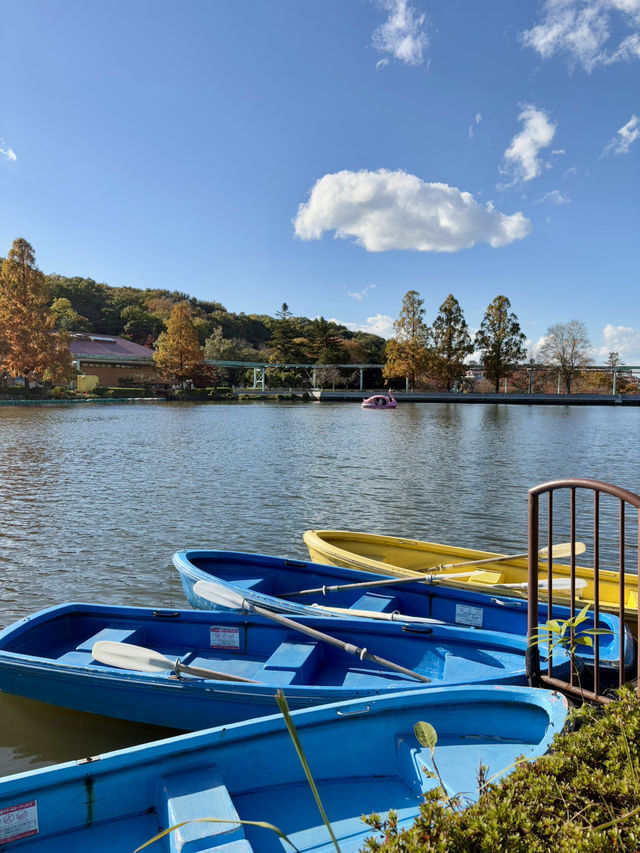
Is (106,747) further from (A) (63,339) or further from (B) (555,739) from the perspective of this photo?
(A) (63,339)

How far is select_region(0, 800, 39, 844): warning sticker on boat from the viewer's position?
264 cm

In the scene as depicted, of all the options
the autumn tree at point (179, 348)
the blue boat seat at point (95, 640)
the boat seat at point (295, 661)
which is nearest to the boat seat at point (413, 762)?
the boat seat at point (295, 661)

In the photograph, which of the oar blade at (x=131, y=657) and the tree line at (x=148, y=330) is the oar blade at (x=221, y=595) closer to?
the oar blade at (x=131, y=657)

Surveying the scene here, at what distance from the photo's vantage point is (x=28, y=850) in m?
2.68

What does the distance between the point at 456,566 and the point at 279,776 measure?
416cm

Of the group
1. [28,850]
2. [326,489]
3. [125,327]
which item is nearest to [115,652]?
[28,850]

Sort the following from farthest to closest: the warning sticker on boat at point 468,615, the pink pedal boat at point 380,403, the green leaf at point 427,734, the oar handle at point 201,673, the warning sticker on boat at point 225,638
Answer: the pink pedal boat at point 380,403, the warning sticker on boat at point 468,615, the warning sticker on boat at point 225,638, the oar handle at point 201,673, the green leaf at point 427,734

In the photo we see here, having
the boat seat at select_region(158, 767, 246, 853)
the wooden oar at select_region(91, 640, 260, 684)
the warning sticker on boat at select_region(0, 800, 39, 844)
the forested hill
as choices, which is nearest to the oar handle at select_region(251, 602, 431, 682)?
the wooden oar at select_region(91, 640, 260, 684)

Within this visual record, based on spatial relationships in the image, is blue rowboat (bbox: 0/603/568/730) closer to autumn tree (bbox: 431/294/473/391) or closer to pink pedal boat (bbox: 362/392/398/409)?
pink pedal boat (bbox: 362/392/398/409)

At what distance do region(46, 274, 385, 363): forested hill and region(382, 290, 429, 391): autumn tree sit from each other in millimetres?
12406

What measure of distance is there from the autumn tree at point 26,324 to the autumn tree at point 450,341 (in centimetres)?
4408

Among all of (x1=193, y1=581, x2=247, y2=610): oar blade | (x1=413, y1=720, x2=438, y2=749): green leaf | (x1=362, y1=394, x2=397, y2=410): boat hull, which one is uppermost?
(x1=362, y1=394, x2=397, y2=410): boat hull

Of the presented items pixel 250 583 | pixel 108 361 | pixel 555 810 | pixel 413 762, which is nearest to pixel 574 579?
pixel 413 762

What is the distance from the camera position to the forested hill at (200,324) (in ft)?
273
